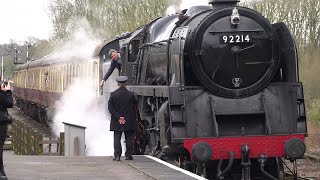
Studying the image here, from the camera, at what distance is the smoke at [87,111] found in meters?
16.8

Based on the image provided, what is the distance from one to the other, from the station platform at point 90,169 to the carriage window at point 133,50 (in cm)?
264

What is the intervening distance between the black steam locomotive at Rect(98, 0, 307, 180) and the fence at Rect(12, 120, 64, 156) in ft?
25.4

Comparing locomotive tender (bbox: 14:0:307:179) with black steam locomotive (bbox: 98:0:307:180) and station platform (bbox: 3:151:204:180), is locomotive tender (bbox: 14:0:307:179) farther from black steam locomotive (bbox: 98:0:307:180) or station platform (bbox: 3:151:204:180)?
station platform (bbox: 3:151:204:180)

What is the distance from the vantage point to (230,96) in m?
10.3

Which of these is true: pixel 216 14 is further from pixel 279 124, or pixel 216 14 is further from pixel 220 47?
pixel 279 124

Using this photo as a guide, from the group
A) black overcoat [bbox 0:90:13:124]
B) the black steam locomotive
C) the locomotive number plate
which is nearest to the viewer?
black overcoat [bbox 0:90:13:124]

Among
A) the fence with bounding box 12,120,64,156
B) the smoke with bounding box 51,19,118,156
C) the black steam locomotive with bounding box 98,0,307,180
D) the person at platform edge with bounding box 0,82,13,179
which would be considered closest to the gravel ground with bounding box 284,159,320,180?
the black steam locomotive with bounding box 98,0,307,180

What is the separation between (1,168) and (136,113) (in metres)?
5.21

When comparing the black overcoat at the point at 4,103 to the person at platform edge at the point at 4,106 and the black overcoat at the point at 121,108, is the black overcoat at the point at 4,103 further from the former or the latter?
the black overcoat at the point at 121,108

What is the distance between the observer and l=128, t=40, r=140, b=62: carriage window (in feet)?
44.2

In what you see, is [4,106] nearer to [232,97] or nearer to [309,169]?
[232,97]

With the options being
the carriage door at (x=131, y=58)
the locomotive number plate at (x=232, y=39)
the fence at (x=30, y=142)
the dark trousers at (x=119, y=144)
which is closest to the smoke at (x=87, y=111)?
the fence at (x=30, y=142)

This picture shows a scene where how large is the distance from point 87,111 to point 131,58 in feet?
23.6

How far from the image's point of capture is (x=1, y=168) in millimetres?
8234
